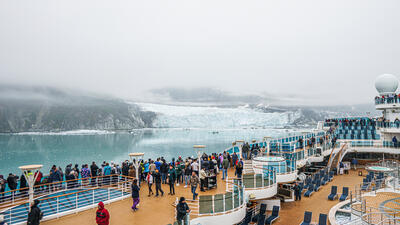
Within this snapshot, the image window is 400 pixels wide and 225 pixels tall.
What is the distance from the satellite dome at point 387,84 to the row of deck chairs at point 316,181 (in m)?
17.2

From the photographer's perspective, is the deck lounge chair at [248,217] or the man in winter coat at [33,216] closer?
the man in winter coat at [33,216]

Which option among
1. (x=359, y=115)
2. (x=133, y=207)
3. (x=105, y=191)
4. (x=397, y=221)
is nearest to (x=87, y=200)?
(x=105, y=191)

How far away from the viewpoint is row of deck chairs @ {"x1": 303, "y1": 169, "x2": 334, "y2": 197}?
18.7 metres

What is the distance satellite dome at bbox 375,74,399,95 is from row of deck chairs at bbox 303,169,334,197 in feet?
56.3

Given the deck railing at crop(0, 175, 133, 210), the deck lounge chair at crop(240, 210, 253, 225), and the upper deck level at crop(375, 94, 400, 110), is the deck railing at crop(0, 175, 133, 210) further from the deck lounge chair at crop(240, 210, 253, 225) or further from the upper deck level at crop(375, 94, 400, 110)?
the upper deck level at crop(375, 94, 400, 110)

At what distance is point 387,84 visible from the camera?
31.7 metres

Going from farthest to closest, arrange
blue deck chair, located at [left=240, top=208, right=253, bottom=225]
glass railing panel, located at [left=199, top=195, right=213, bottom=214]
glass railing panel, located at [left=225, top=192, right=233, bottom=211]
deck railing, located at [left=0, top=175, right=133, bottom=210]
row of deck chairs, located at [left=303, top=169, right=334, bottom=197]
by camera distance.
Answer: row of deck chairs, located at [left=303, top=169, right=334, bottom=197] → blue deck chair, located at [left=240, top=208, right=253, bottom=225] → deck railing, located at [left=0, top=175, right=133, bottom=210] → glass railing panel, located at [left=225, top=192, right=233, bottom=211] → glass railing panel, located at [left=199, top=195, right=213, bottom=214]

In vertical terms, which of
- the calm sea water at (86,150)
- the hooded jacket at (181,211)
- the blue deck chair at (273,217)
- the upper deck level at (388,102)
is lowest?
the calm sea water at (86,150)

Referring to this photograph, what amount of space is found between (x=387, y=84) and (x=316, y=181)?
20887 millimetres

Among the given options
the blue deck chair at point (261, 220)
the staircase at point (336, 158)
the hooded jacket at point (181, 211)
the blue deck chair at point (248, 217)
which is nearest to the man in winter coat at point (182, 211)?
the hooded jacket at point (181, 211)

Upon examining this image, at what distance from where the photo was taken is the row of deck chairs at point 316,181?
61.4 ft

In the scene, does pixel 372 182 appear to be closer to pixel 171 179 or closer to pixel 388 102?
pixel 171 179

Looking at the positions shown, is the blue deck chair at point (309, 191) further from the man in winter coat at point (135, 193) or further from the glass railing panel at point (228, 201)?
the man in winter coat at point (135, 193)

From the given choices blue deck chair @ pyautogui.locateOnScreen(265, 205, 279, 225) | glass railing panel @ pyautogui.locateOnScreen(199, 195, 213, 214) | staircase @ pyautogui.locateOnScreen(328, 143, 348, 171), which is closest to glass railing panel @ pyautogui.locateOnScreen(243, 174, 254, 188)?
blue deck chair @ pyautogui.locateOnScreen(265, 205, 279, 225)
